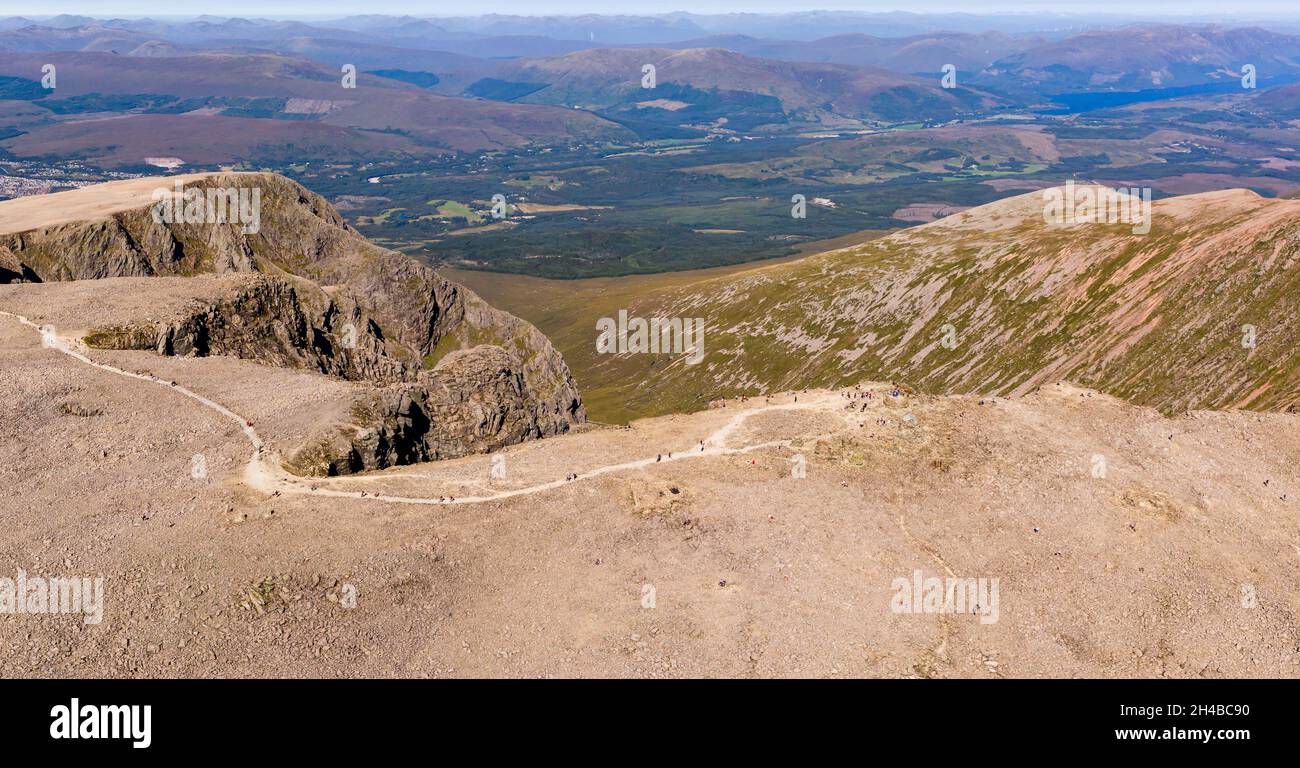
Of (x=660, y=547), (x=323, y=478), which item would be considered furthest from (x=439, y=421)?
(x=660, y=547)

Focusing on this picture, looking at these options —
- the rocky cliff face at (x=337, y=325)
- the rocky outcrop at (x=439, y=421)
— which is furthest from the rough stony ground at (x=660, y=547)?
the rocky cliff face at (x=337, y=325)

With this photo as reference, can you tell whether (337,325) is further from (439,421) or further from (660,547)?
(660,547)

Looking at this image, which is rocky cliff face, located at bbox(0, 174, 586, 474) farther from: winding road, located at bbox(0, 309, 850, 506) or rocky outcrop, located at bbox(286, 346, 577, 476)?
winding road, located at bbox(0, 309, 850, 506)

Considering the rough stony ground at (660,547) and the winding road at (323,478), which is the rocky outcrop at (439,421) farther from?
the rough stony ground at (660,547)

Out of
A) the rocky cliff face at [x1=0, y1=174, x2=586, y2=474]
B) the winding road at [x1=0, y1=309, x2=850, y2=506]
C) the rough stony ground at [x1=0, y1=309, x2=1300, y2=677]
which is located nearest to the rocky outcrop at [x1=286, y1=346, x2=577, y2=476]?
the rocky cliff face at [x1=0, y1=174, x2=586, y2=474]

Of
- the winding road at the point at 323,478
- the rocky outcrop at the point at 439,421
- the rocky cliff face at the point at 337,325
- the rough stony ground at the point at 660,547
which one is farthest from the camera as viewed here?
the rocky cliff face at the point at 337,325
